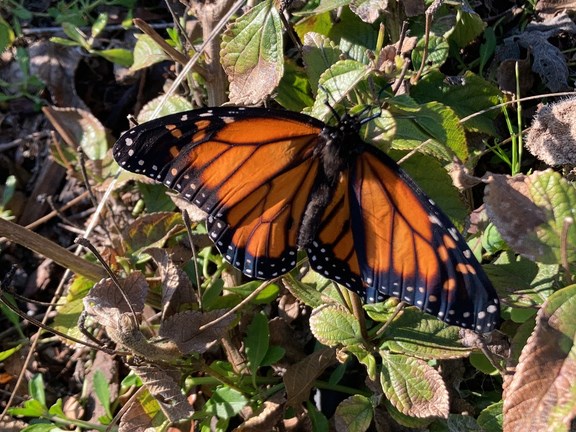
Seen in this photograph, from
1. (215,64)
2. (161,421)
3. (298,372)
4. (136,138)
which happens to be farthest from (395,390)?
(215,64)

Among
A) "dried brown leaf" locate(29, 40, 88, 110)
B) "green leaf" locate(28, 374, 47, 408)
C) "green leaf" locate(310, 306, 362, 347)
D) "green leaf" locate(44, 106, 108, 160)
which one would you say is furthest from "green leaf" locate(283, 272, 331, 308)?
"dried brown leaf" locate(29, 40, 88, 110)

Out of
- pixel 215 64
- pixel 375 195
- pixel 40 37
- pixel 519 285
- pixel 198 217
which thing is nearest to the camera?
pixel 375 195

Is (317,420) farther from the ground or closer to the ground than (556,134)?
closer to the ground

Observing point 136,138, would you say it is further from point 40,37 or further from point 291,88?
point 40,37

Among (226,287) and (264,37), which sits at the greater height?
(264,37)

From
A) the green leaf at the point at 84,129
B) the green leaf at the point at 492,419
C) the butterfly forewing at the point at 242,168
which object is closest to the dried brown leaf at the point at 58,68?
the green leaf at the point at 84,129

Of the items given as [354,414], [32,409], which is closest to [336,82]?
[354,414]

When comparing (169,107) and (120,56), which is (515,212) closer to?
(169,107)

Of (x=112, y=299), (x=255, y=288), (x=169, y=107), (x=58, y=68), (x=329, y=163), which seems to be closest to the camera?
(x=329, y=163)
